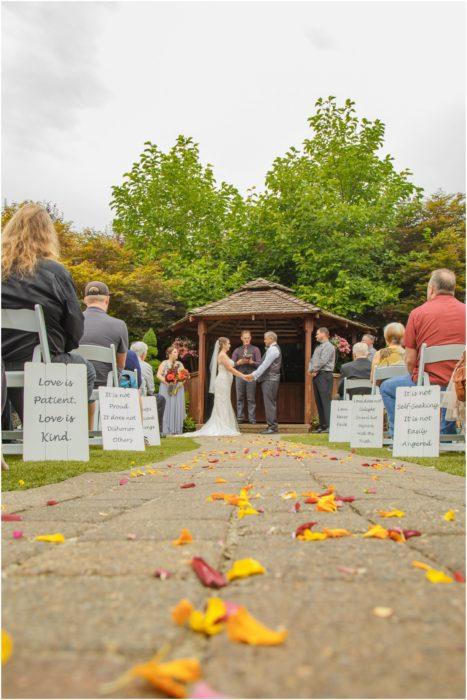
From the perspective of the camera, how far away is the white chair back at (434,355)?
580cm

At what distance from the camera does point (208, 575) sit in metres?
1.38

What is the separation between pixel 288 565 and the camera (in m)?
1.52

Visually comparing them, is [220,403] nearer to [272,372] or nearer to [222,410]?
[222,410]

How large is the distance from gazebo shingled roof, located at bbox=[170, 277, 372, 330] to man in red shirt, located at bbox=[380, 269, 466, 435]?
11.3 metres

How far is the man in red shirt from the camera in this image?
5.99 m

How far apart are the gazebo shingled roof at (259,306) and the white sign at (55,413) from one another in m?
13.3

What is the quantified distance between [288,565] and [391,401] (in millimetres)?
5564

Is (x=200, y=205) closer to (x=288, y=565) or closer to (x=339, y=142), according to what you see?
(x=339, y=142)

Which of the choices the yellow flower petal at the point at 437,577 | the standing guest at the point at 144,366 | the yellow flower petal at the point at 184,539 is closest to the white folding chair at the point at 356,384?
the standing guest at the point at 144,366

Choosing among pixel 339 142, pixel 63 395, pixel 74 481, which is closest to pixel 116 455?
pixel 63 395

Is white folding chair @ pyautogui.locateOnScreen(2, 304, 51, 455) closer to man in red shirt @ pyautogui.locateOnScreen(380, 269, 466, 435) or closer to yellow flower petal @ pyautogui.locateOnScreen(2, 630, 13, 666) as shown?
man in red shirt @ pyautogui.locateOnScreen(380, 269, 466, 435)

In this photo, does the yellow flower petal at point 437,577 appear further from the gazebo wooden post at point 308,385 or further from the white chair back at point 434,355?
the gazebo wooden post at point 308,385

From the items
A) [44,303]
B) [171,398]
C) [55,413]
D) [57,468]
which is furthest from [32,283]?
[171,398]

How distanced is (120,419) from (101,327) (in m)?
1.02
